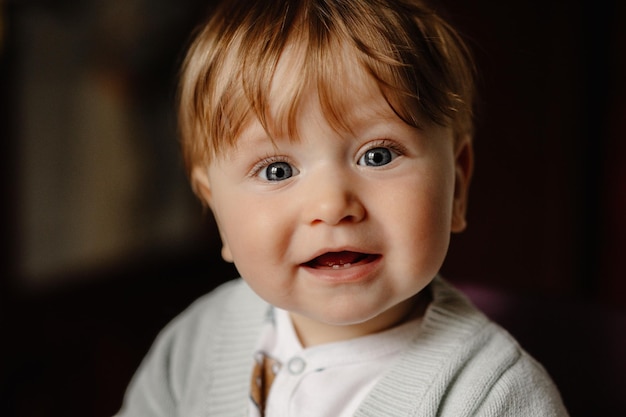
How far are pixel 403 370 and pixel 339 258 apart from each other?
15 centimetres

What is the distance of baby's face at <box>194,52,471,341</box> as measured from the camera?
0.71 metres

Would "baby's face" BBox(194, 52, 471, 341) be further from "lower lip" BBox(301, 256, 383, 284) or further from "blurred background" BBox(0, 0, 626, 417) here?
"blurred background" BBox(0, 0, 626, 417)

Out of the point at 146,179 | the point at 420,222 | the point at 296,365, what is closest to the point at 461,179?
the point at 420,222

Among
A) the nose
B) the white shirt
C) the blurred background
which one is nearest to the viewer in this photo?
the nose

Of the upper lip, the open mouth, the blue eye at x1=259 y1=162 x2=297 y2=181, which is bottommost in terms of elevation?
the open mouth

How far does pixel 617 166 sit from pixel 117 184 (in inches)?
53.4

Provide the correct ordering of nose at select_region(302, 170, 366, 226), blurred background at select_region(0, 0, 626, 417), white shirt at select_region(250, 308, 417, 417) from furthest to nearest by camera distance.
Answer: blurred background at select_region(0, 0, 626, 417)
white shirt at select_region(250, 308, 417, 417)
nose at select_region(302, 170, 366, 226)

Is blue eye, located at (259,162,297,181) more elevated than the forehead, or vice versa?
the forehead

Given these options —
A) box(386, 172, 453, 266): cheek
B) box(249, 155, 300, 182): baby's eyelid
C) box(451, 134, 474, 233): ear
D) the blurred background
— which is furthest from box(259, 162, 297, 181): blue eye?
the blurred background

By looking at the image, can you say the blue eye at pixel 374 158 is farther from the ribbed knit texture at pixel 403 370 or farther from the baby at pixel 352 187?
the ribbed knit texture at pixel 403 370

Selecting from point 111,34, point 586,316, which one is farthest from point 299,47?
point 111,34

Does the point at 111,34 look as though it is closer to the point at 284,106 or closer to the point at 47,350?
the point at 47,350

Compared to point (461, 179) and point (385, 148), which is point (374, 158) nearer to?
point (385, 148)

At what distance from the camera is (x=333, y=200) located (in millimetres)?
701
